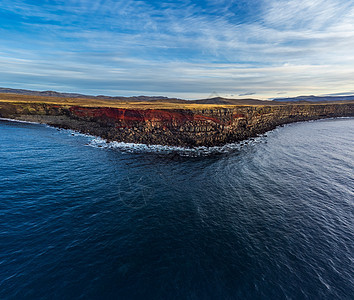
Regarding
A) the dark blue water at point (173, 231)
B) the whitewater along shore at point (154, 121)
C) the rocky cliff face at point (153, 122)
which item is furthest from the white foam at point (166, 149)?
the dark blue water at point (173, 231)

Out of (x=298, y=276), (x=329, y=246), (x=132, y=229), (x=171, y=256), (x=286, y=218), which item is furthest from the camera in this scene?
(x=286, y=218)

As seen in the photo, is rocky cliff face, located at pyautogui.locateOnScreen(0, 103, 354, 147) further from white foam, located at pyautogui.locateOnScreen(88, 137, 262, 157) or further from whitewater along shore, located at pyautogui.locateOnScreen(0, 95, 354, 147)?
white foam, located at pyautogui.locateOnScreen(88, 137, 262, 157)

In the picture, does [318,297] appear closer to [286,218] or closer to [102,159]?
[286,218]

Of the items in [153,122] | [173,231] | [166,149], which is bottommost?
[173,231]

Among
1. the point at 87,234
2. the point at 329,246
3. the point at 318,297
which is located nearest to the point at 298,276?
the point at 318,297

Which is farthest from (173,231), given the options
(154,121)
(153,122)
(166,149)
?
(154,121)

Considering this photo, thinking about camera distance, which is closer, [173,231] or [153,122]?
[173,231]

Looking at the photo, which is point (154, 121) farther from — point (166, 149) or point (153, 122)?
point (166, 149)

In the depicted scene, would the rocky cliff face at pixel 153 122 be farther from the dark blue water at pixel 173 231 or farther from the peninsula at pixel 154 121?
the dark blue water at pixel 173 231
